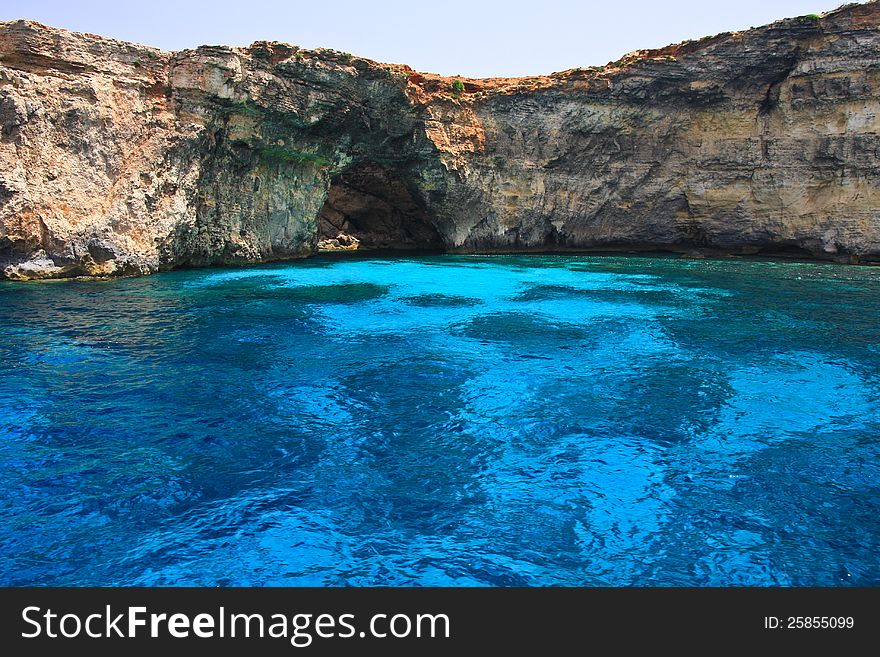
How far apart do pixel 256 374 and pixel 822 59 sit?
30.2 meters

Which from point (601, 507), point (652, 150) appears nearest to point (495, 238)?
point (652, 150)

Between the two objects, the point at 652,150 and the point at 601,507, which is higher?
the point at 652,150

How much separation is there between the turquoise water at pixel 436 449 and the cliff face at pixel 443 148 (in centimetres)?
841

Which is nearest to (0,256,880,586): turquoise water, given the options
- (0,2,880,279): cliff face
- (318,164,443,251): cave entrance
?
(0,2,880,279): cliff face

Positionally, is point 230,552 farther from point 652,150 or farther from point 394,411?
point 652,150

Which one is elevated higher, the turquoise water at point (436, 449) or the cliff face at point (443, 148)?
the cliff face at point (443, 148)

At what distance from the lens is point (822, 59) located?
28.1 meters

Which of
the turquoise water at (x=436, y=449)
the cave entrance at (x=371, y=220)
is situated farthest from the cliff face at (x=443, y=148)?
the turquoise water at (x=436, y=449)

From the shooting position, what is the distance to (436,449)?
24.2ft

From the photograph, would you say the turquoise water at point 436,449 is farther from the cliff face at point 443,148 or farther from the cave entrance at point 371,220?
the cave entrance at point 371,220

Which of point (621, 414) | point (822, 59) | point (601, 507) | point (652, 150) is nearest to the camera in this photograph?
point (601, 507)

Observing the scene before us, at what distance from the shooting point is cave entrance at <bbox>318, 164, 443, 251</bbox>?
3947 centimetres

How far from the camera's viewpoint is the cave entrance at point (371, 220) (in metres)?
39.5

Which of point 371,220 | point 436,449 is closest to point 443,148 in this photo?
point 371,220
